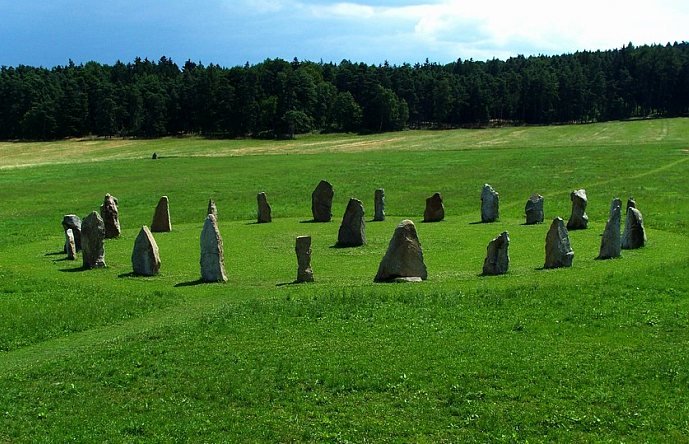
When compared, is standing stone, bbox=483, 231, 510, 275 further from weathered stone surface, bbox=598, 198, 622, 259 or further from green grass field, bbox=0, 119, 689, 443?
weathered stone surface, bbox=598, 198, 622, 259

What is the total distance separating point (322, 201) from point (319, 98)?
123646mm

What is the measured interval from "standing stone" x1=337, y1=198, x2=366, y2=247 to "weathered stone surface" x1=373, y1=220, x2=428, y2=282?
24.2ft

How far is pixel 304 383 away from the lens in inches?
574

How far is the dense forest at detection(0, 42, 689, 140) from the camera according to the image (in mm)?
153500

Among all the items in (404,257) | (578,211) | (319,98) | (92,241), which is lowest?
(578,211)

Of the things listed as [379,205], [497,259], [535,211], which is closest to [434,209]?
[379,205]

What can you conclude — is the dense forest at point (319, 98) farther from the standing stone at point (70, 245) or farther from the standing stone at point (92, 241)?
the standing stone at point (92, 241)

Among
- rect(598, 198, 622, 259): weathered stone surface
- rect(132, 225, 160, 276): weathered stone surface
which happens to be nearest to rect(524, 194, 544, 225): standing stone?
rect(598, 198, 622, 259): weathered stone surface

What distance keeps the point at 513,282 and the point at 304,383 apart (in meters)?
10.2

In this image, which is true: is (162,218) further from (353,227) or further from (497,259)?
(497,259)

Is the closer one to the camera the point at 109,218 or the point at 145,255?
the point at 145,255

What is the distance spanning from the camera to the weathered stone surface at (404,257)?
23.9m

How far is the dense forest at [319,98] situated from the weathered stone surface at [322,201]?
10678cm

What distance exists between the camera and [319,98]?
161250 mm
